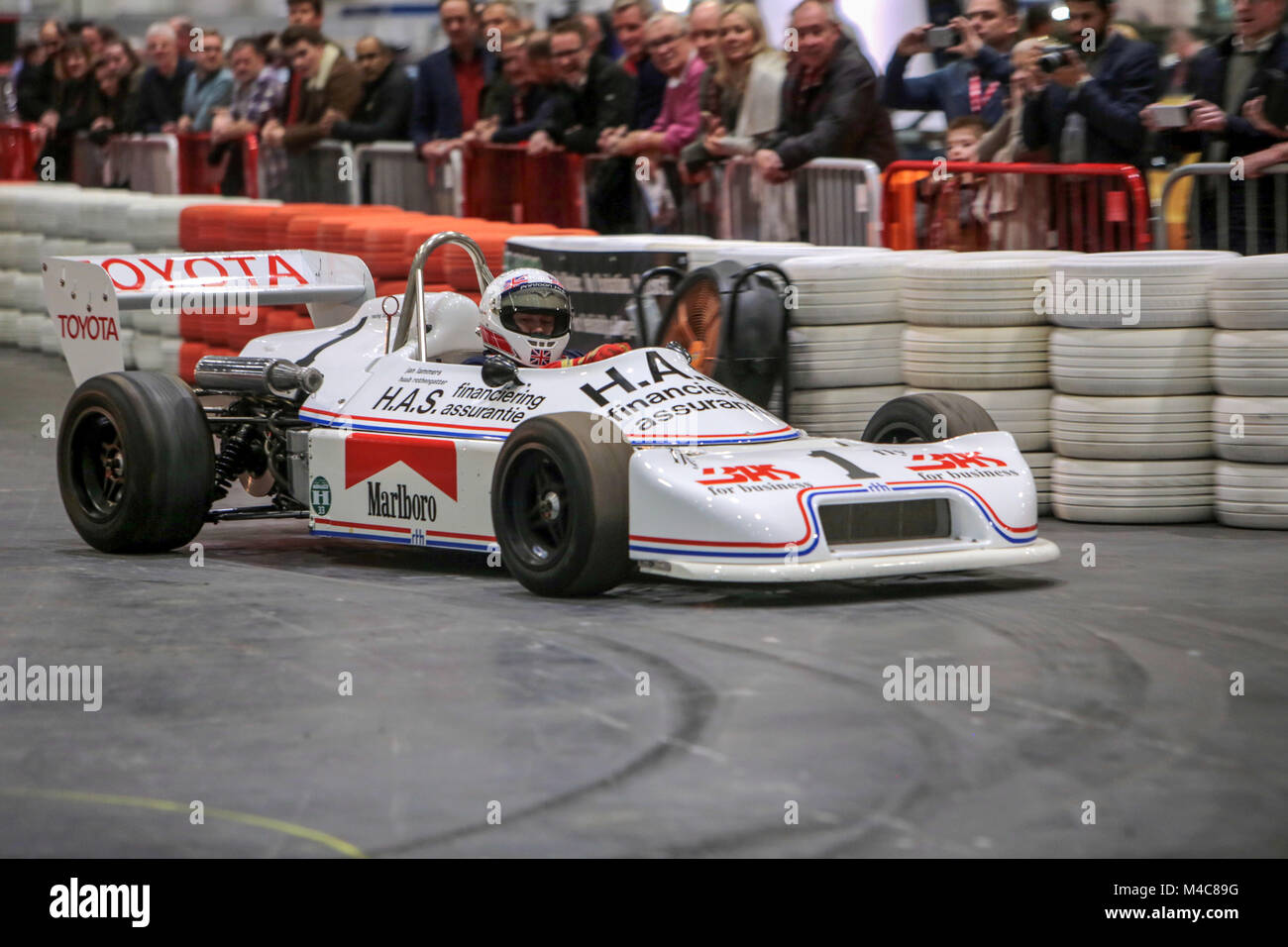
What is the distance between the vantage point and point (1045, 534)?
9.73 metres

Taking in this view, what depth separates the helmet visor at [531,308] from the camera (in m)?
9.00

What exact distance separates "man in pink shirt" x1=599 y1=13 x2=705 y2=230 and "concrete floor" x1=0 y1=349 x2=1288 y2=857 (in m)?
5.33

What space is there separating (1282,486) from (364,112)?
388 inches

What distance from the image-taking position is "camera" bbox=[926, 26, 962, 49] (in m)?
12.5

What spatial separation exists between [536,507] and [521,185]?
7.90 meters

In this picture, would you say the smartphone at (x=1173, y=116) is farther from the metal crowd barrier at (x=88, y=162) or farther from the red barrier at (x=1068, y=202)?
the metal crowd barrier at (x=88, y=162)

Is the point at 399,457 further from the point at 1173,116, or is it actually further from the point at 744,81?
the point at 744,81

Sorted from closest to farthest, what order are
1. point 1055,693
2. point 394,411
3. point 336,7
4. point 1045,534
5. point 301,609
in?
point 1055,693
point 301,609
point 394,411
point 1045,534
point 336,7

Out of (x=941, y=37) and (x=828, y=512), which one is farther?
(x=941, y=37)

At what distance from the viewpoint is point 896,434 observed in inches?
355

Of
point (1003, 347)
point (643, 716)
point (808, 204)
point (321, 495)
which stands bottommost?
point (643, 716)

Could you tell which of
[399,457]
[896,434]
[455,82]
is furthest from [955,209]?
[455,82]

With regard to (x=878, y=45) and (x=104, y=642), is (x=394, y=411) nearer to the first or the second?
(x=104, y=642)

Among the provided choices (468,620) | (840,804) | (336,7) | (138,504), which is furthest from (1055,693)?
(336,7)
